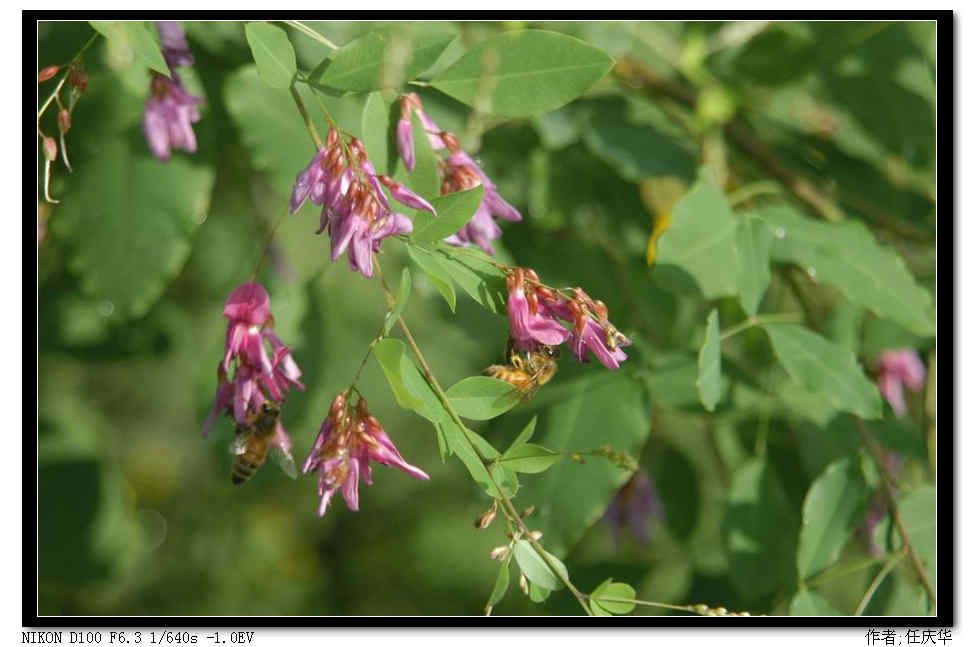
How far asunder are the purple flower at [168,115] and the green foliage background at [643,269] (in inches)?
1.3

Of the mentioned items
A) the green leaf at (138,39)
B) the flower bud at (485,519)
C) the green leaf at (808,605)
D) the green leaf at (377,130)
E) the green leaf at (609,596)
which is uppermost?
the green leaf at (138,39)

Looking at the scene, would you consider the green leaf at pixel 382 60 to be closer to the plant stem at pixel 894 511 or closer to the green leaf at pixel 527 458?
the green leaf at pixel 527 458

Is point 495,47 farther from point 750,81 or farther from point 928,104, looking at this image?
point 928,104

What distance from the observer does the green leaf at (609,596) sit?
1094 millimetres

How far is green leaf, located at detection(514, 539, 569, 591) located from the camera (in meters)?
1.04

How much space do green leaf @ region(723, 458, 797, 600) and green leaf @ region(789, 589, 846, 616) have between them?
0.09 m

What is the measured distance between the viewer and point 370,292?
3168mm

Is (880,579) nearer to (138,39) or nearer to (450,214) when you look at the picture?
(450,214)

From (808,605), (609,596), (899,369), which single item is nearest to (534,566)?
(609,596)

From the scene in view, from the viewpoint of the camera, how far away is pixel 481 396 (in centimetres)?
103

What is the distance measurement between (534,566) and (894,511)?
0.65 metres

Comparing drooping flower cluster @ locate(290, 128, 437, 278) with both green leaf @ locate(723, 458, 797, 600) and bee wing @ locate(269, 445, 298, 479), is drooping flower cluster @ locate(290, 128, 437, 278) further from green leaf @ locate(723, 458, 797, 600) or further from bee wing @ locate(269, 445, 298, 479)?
green leaf @ locate(723, 458, 797, 600)

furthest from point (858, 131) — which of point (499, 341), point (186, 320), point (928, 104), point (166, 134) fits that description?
point (186, 320)

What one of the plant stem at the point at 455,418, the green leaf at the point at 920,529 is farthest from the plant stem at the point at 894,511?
the plant stem at the point at 455,418
